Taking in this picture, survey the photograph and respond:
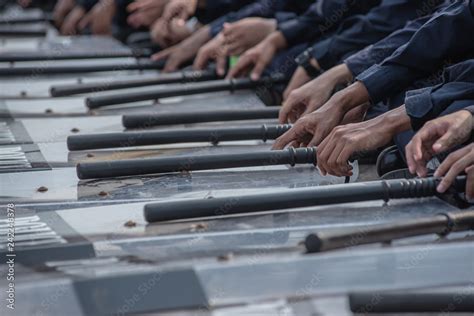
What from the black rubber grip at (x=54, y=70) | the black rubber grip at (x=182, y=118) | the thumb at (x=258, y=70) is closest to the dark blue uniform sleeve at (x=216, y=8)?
the black rubber grip at (x=54, y=70)

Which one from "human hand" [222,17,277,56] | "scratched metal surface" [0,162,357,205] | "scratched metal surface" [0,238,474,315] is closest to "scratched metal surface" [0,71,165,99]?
"human hand" [222,17,277,56]

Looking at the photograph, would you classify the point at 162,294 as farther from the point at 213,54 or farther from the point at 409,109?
the point at 213,54

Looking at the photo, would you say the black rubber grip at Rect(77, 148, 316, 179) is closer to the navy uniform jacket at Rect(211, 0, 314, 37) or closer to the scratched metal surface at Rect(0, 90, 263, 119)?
the scratched metal surface at Rect(0, 90, 263, 119)

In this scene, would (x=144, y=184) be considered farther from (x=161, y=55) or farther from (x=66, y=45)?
(x=66, y=45)

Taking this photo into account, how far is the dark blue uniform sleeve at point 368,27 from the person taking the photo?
3557mm

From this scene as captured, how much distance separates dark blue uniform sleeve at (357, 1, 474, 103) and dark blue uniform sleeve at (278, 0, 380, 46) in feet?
3.73

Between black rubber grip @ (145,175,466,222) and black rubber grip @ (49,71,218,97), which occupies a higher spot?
black rubber grip @ (145,175,466,222)

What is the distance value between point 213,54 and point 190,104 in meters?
0.78

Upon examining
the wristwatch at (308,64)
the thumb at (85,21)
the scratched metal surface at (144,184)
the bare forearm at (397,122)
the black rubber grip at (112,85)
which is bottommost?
the thumb at (85,21)

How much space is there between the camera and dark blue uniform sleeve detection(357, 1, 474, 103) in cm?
274

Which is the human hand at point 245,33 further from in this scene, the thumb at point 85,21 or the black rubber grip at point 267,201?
the thumb at point 85,21

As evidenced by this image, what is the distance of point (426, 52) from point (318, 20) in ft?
4.99

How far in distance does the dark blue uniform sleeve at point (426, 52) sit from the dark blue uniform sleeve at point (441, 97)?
0.54ft

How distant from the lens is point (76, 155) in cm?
303
